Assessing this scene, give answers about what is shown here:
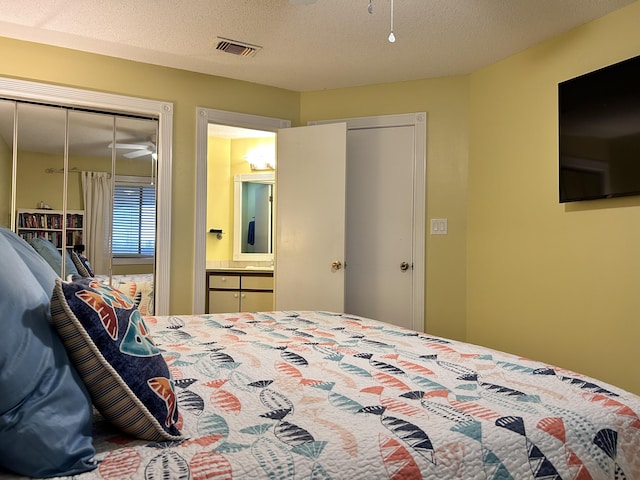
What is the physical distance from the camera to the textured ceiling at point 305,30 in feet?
9.05

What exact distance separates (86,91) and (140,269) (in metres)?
1.30

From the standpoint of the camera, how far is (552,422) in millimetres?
1165

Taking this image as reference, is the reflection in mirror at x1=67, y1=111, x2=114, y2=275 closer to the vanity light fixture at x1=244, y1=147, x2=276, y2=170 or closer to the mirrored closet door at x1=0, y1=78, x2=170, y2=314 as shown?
the mirrored closet door at x1=0, y1=78, x2=170, y2=314

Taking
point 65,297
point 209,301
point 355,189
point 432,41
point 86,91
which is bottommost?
point 209,301

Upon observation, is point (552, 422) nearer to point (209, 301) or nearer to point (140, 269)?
point (140, 269)

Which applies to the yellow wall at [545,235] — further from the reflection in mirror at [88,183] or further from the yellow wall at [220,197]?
the yellow wall at [220,197]

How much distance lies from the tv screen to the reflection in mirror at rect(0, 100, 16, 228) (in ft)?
11.4

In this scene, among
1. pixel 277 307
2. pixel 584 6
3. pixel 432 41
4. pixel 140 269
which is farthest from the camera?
pixel 277 307

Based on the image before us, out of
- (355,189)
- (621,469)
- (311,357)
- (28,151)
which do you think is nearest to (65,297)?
(311,357)

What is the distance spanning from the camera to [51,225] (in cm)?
334

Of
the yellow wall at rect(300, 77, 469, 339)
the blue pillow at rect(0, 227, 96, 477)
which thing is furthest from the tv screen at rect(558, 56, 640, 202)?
the blue pillow at rect(0, 227, 96, 477)

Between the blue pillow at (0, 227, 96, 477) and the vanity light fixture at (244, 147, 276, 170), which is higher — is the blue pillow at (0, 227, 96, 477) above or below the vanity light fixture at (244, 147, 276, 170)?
below

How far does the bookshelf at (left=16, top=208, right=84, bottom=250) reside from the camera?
10.7 ft

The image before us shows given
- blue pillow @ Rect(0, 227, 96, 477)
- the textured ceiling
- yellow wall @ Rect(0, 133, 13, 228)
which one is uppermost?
the textured ceiling
